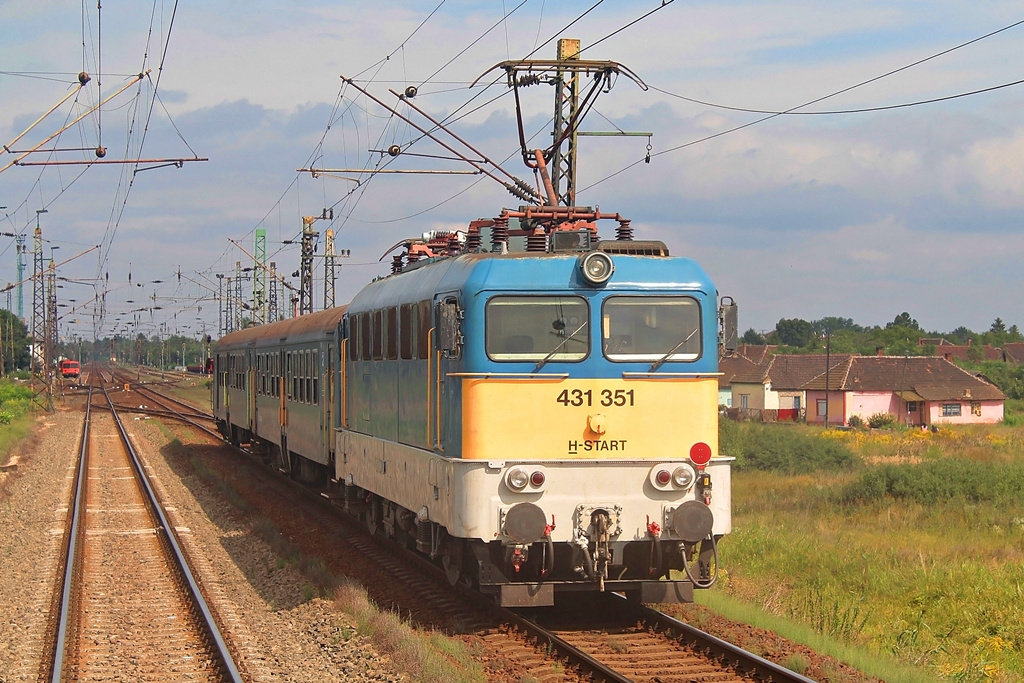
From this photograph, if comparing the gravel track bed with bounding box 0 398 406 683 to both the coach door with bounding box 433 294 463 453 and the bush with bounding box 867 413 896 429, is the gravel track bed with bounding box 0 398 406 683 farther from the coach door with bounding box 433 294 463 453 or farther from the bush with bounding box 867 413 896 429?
the bush with bounding box 867 413 896 429

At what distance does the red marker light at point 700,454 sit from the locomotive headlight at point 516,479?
4.91ft

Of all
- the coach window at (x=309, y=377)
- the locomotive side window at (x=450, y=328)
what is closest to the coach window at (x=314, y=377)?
the coach window at (x=309, y=377)

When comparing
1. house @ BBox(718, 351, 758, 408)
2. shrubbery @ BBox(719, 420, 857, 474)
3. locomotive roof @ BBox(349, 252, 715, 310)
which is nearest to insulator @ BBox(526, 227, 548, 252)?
locomotive roof @ BBox(349, 252, 715, 310)

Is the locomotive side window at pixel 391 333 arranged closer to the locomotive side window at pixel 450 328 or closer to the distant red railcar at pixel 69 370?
the locomotive side window at pixel 450 328

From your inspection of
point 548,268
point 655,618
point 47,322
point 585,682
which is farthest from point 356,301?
point 47,322

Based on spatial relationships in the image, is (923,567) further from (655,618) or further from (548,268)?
(548,268)

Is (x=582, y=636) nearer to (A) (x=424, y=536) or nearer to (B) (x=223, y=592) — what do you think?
(A) (x=424, y=536)

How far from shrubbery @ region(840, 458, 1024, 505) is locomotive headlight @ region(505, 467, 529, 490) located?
665 inches

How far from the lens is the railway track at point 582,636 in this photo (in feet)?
29.5

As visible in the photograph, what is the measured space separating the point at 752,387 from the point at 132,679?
265ft

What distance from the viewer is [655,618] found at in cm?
1061

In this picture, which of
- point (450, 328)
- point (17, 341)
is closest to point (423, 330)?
point (450, 328)

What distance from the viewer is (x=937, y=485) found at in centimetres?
2566

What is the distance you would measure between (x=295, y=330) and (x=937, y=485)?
13.8 metres
